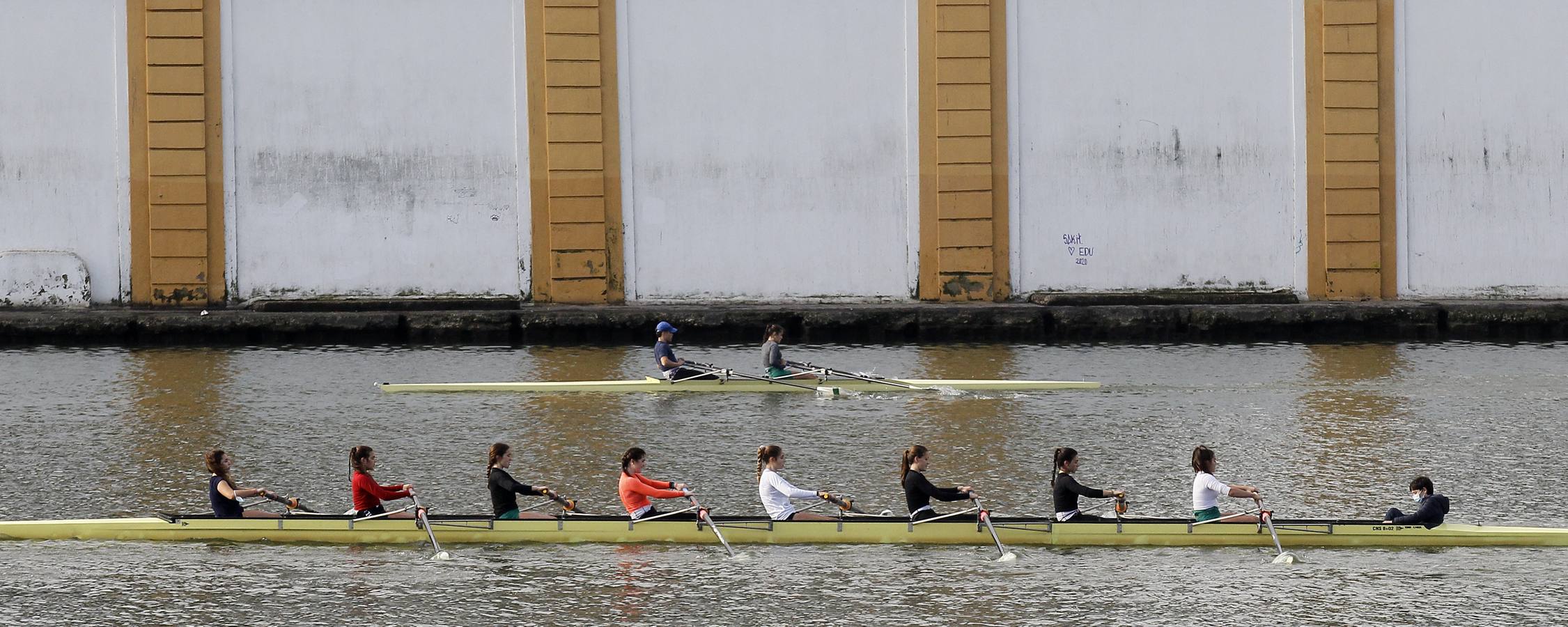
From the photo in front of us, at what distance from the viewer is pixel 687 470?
47.4ft

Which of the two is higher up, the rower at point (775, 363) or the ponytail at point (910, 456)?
the rower at point (775, 363)

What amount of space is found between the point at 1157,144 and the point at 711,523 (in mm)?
15911

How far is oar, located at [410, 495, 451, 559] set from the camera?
11.6 metres

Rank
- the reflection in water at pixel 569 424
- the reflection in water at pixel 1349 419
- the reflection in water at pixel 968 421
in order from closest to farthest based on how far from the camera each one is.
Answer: the reflection in water at pixel 1349 419 → the reflection in water at pixel 968 421 → the reflection in water at pixel 569 424

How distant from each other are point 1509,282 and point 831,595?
18871mm

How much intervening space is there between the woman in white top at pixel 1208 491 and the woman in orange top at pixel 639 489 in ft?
10.4

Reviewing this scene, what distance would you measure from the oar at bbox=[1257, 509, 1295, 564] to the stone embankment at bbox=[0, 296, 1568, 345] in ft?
42.3

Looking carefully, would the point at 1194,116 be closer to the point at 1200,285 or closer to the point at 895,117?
the point at 1200,285

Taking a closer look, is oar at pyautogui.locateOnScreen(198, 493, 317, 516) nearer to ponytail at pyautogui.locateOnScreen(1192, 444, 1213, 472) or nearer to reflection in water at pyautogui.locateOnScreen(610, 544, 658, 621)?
reflection in water at pyautogui.locateOnScreen(610, 544, 658, 621)

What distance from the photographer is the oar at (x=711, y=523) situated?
1171 centimetres

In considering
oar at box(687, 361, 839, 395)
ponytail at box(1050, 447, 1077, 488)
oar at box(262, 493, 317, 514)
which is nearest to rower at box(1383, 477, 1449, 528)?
ponytail at box(1050, 447, 1077, 488)

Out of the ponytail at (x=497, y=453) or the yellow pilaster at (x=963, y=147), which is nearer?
the ponytail at (x=497, y=453)

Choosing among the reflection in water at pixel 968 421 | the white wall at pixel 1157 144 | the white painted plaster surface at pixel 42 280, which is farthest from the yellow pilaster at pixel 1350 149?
the white painted plaster surface at pixel 42 280

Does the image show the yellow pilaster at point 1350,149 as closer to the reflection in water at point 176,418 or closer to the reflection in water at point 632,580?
the reflection in water at point 176,418
